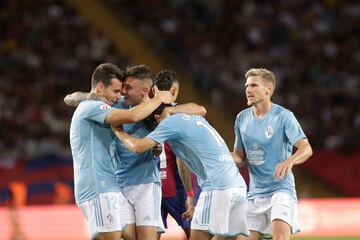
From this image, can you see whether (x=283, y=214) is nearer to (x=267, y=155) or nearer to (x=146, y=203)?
(x=267, y=155)

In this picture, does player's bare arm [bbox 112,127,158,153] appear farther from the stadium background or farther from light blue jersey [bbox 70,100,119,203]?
the stadium background

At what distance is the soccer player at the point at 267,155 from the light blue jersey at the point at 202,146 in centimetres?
85

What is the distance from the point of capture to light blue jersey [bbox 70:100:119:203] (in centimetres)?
795

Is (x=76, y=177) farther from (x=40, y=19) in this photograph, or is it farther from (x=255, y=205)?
(x=40, y=19)

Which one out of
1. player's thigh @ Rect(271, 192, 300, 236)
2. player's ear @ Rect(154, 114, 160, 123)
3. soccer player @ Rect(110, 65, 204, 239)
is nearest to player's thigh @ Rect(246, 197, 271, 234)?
player's thigh @ Rect(271, 192, 300, 236)

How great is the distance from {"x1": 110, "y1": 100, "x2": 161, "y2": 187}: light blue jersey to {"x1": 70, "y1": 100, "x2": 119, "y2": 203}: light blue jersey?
52 cm

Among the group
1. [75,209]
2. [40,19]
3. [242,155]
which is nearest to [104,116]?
[242,155]

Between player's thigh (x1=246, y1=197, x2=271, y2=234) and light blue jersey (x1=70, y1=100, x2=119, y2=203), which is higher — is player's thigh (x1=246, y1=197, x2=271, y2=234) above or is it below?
below

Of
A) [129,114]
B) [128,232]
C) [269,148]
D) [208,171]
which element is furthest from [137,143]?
[269,148]

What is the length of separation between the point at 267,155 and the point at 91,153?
1889mm

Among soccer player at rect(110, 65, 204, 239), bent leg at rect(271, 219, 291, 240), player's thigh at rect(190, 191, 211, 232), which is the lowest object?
bent leg at rect(271, 219, 291, 240)

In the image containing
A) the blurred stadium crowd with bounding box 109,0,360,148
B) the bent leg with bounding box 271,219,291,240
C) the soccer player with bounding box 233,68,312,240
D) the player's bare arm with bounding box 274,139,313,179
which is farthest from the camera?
the blurred stadium crowd with bounding box 109,0,360,148

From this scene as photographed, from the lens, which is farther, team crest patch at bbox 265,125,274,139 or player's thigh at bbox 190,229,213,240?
team crest patch at bbox 265,125,274,139

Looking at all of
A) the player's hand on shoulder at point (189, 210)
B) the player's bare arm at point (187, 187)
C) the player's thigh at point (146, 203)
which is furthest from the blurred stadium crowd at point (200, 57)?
the player's thigh at point (146, 203)
